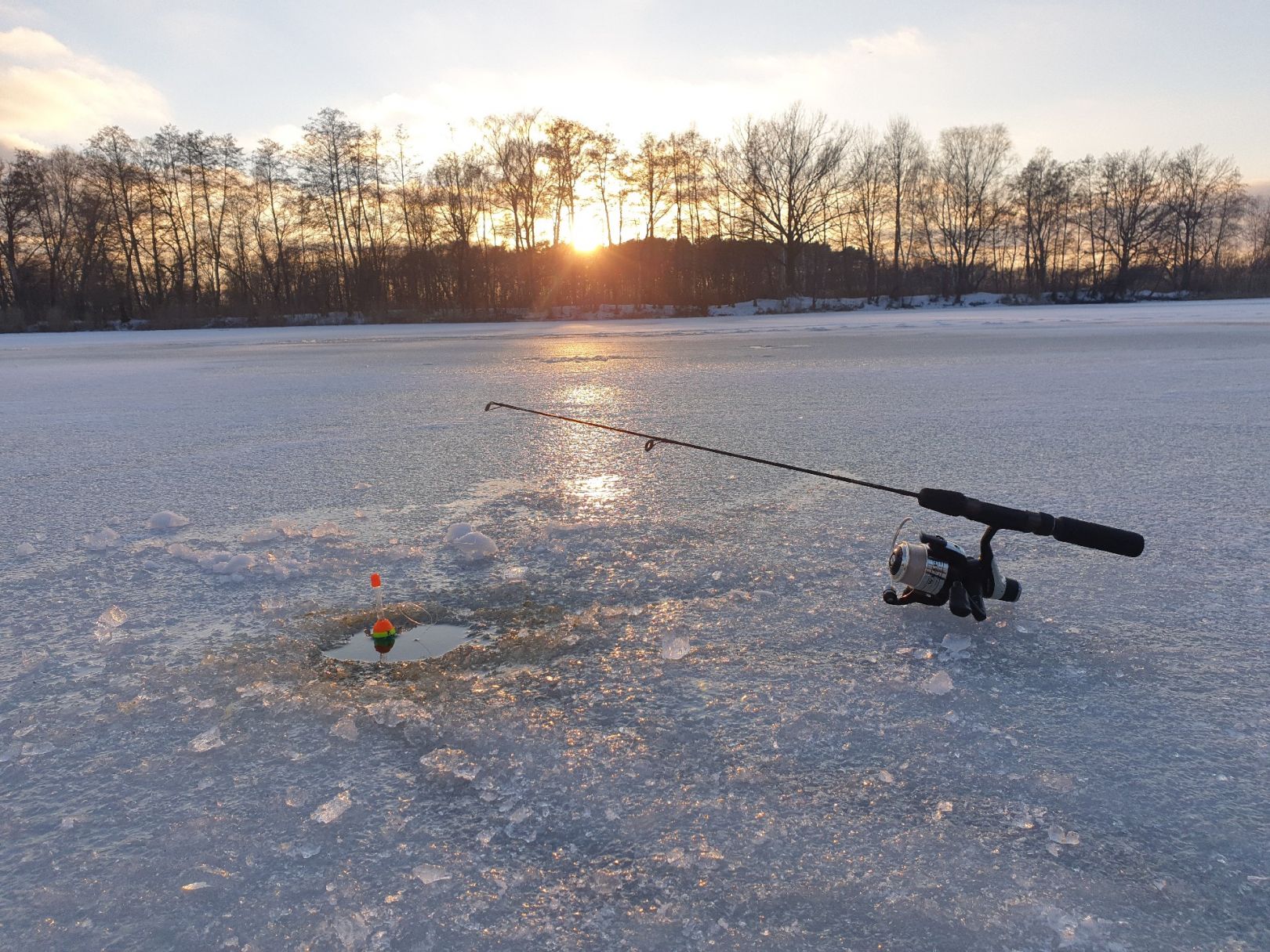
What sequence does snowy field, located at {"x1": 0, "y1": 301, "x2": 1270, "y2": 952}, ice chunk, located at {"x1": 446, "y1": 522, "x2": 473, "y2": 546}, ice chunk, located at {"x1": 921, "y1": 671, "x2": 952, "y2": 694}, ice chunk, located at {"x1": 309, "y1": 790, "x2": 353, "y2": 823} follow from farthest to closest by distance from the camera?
1. ice chunk, located at {"x1": 446, "y1": 522, "x2": 473, "y2": 546}
2. ice chunk, located at {"x1": 921, "y1": 671, "x2": 952, "y2": 694}
3. ice chunk, located at {"x1": 309, "y1": 790, "x2": 353, "y2": 823}
4. snowy field, located at {"x1": 0, "y1": 301, "x2": 1270, "y2": 952}

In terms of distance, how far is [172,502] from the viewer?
11.8 feet

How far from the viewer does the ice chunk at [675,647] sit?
6.62ft

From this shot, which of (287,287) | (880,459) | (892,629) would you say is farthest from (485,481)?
(287,287)

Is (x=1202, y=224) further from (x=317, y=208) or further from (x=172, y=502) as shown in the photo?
(x=172, y=502)

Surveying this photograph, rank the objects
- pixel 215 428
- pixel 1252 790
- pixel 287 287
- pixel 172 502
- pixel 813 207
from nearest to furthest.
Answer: pixel 1252 790
pixel 172 502
pixel 215 428
pixel 813 207
pixel 287 287

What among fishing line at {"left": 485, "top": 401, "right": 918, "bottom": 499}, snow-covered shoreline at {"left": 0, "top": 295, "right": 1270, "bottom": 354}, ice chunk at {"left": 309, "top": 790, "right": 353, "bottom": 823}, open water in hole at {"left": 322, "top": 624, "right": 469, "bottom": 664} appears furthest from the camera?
snow-covered shoreline at {"left": 0, "top": 295, "right": 1270, "bottom": 354}

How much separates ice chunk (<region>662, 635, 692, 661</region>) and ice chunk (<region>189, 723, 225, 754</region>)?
101 cm

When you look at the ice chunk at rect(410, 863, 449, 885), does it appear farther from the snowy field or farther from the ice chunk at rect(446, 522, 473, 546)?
the ice chunk at rect(446, 522, 473, 546)

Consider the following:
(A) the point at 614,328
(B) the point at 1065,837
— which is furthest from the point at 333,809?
(A) the point at 614,328

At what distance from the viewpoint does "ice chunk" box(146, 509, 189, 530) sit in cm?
321

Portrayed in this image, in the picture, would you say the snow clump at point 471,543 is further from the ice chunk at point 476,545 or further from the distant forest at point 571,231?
the distant forest at point 571,231

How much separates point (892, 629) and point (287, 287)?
45.7 m

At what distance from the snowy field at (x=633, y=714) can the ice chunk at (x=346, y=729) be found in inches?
0.5

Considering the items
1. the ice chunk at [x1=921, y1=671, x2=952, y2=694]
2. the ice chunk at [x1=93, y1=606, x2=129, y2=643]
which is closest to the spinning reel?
the ice chunk at [x1=921, y1=671, x2=952, y2=694]
